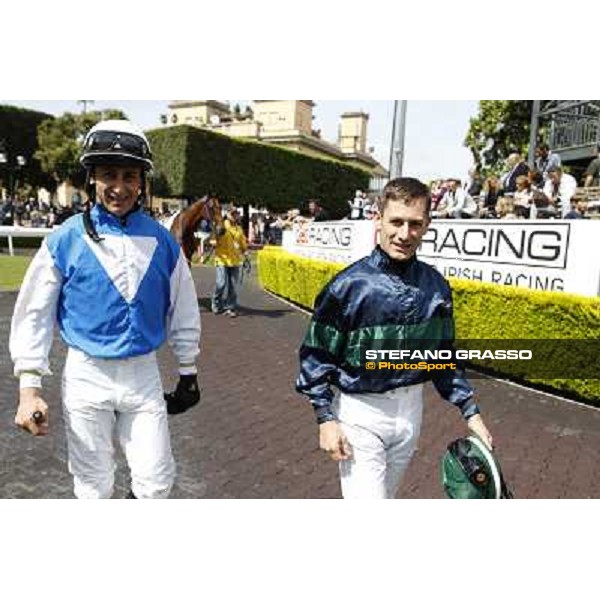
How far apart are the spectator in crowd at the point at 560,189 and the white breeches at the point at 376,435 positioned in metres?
6.60

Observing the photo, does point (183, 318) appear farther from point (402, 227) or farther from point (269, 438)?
point (269, 438)

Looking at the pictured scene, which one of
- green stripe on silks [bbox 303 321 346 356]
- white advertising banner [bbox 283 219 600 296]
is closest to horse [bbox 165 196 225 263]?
white advertising banner [bbox 283 219 600 296]

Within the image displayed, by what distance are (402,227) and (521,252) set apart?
4.11 metres

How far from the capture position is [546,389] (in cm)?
558

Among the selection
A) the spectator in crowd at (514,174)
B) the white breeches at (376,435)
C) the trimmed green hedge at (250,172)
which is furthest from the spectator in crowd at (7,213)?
the white breeches at (376,435)

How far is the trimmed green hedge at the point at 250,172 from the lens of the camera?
20516 mm

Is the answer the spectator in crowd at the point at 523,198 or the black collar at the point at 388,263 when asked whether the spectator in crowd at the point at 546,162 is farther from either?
the black collar at the point at 388,263

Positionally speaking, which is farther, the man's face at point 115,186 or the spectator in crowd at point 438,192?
the spectator in crowd at point 438,192

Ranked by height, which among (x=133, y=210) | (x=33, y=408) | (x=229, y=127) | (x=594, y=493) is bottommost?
(x=594, y=493)

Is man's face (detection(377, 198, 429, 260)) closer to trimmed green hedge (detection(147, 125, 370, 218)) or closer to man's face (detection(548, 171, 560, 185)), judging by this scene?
man's face (detection(548, 171, 560, 185))

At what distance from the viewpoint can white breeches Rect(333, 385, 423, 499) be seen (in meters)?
2.50

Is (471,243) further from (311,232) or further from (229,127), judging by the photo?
(229,127)
